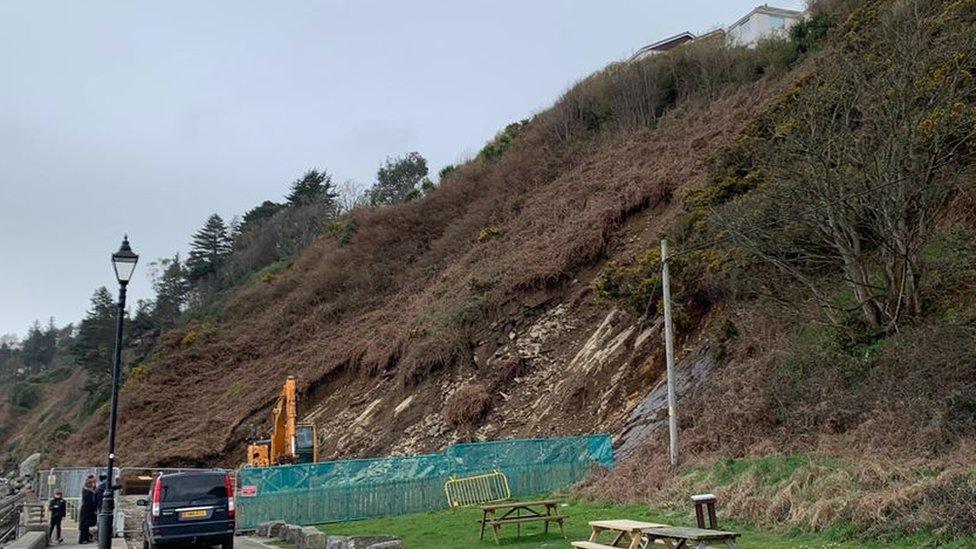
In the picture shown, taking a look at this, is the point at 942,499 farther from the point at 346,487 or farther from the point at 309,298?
the point at 309,298

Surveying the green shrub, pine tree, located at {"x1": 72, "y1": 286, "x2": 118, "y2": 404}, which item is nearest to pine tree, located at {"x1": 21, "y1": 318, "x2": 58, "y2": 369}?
pine tree, located at {"x1": 72, "y1": 286, "x2": 118, "y2": 404}

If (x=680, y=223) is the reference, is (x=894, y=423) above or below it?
below

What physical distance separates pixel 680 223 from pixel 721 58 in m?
18.2

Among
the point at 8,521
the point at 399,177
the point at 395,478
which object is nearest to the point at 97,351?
the point at 399,177

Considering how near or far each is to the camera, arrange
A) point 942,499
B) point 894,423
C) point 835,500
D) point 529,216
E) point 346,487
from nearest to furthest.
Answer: point 942,499 → point 835,500 → point 894,423 → point 346,487 → point 529,216

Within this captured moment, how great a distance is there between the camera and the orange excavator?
2838 centimetres

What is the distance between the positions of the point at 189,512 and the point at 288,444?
12.3 meters

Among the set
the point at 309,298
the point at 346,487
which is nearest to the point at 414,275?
the point at 309,298

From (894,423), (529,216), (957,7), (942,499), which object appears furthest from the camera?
(529,216)

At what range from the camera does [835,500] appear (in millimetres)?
11734

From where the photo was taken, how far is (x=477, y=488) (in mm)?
21188

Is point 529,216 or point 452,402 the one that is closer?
point 452,402

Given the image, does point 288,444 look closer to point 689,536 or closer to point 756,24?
point 689,536

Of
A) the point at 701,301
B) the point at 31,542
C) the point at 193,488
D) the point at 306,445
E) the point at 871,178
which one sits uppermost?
the point at 871,178
